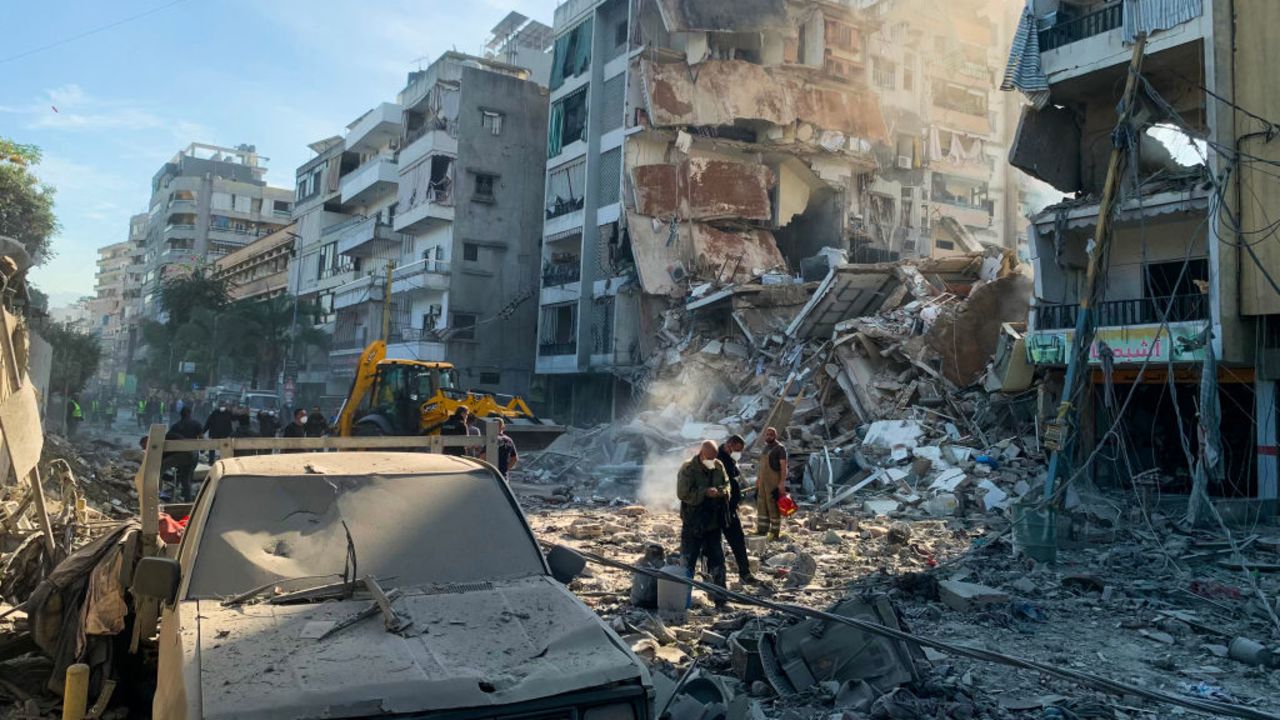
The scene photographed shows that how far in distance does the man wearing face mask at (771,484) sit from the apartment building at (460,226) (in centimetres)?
2777

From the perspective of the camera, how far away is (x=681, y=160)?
33750mm

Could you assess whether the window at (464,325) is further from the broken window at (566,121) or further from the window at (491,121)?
the window at (491,121)

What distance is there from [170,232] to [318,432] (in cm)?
7654

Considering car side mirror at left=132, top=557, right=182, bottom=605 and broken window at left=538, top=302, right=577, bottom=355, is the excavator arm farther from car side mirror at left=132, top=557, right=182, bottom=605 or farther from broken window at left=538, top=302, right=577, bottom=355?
broken window at left=538, top=302, right=577, bottom=355

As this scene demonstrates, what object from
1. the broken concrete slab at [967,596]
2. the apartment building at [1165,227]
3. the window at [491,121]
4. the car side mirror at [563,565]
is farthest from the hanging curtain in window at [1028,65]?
the window at [491,121]

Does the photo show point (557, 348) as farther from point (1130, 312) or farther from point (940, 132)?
point (1130, 312)

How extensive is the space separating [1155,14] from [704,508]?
1484 cm

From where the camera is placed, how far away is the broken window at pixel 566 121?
37.4m

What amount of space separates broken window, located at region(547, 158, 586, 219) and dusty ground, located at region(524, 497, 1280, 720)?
24.7m

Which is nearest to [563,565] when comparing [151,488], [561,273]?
[151,488]

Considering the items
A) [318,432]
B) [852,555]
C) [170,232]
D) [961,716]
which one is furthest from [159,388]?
[961,716]

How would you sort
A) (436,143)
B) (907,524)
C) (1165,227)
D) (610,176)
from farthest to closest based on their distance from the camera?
1. (436,143)
2. (610,176)
3. (1165,227)
4. (907,524)

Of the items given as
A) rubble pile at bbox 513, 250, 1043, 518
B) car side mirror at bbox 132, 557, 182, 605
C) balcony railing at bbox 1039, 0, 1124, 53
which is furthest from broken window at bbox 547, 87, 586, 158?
car side mirror at bbox 132, 557, 182, 605

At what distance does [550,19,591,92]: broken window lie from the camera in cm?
3762
